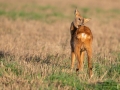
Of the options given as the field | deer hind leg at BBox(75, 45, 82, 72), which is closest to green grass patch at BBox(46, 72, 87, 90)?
the field

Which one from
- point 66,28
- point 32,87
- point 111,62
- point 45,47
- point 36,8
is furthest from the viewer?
point 36,8

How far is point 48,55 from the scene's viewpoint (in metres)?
10.6

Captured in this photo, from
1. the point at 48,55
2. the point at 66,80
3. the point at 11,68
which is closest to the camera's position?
the point at 66,80

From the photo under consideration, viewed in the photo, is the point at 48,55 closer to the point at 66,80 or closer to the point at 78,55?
the point at 78,55

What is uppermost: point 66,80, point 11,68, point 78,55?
point 78,55

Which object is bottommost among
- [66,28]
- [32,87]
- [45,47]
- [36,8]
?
[32,87]

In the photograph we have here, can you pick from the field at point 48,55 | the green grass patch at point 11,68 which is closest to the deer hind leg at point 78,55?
the field at point 48,55

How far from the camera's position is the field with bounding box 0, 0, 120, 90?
7.57 m

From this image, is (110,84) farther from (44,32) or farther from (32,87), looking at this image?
(44,32)

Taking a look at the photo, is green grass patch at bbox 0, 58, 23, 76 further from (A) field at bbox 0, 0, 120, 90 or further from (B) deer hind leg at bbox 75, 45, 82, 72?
(B) deer hind leg at bbox 75, 45, 82, 72

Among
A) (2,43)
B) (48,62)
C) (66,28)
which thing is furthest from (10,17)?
(48,62)

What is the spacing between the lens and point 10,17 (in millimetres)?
20344

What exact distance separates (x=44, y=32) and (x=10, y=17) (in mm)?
4442

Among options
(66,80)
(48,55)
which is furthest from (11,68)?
(48,55)
